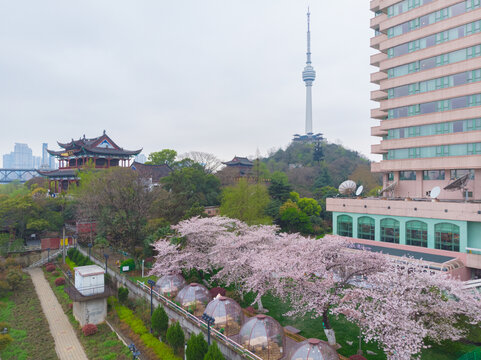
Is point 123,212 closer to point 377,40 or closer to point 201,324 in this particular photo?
point 201,324

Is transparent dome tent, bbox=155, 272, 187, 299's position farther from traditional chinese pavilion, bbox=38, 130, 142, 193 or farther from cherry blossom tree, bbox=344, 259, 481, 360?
traditional chinese pavilion, bbox=38, 130, 142, 193

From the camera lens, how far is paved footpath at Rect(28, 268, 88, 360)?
20016 mm

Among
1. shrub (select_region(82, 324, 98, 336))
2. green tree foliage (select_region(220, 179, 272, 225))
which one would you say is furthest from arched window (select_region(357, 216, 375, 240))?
shrub (select_region(82, 324, 98, 336))

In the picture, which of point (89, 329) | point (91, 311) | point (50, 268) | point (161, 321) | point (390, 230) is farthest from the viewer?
point (50, 268)

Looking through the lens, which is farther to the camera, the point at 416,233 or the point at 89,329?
the point at 416,233

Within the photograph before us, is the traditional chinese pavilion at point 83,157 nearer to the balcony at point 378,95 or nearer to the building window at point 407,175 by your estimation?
the balcony at point 378,95

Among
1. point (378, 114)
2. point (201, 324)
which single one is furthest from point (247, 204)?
point (201, 324)

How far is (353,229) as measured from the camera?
1359 inches

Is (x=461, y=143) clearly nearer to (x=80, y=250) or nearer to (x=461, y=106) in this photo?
(x=461, y=106)

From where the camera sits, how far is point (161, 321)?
19969 millimetres

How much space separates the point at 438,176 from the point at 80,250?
140 feet

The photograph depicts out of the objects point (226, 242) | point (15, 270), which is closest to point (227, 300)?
point (226, 242)

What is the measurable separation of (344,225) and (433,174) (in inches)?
420

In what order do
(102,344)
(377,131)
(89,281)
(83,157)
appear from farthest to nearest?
1. (83,157)
2. (377,131)
3. (89,281)
4. (102,344)
